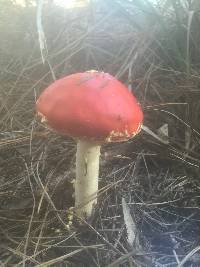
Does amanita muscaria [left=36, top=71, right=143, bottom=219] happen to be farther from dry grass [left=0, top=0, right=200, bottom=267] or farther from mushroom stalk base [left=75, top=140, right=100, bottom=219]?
dry grass [left=0, top=0, right=200, bottom=267]

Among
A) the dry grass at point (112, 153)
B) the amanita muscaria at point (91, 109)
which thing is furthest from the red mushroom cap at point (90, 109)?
the dry grass at point (112, 153)

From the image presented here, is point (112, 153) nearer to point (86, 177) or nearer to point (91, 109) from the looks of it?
point (86, 177)

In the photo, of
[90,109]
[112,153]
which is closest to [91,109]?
[90,109]

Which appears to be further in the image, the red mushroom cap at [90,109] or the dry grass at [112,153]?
the dry grass at [112,153]

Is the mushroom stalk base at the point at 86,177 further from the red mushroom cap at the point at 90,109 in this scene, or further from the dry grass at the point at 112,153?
the red mushroom cap at the point at 90,109

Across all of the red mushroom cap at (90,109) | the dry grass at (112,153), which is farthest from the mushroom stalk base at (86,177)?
the red mushroom cap at (90,109)

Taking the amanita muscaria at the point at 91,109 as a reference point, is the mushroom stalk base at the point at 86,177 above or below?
below
